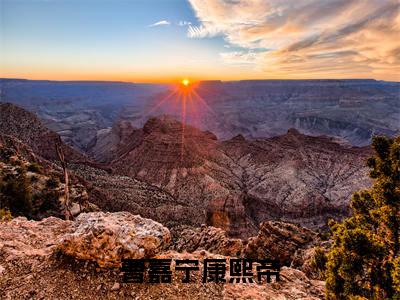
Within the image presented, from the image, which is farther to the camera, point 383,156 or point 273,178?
point 273,178

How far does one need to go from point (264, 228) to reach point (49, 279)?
75.4 ft

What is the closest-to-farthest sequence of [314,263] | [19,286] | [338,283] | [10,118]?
[19,286] → [338,283] → [314,263] → [10,118]

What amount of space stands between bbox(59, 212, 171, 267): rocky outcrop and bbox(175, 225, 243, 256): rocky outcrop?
1451cm

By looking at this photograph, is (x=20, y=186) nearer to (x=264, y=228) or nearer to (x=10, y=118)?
(x=264, y=228)

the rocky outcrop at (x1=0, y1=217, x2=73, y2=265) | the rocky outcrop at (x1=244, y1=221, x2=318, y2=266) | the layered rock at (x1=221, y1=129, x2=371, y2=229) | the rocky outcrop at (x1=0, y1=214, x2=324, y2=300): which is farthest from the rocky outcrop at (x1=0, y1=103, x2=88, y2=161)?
the rocky outcrop at (x1=0, y1=214, x2=324, y2=300)

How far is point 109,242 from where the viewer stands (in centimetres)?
1062

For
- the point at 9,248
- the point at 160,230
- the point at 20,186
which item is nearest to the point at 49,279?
the point at 9,248

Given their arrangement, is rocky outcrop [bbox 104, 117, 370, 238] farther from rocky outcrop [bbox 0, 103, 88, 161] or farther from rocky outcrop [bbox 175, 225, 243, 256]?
rocky outcrop [bbox 175, 225, 243, 256]

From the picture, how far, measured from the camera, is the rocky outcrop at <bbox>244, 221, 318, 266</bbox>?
89.3 ft

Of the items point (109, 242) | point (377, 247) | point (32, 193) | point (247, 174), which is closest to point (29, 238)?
point (109, 242)

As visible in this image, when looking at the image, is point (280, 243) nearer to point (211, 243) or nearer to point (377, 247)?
point (211, 243)

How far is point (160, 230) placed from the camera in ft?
39.7

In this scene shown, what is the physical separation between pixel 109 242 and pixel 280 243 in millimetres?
20975

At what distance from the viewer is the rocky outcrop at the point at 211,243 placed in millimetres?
25391
